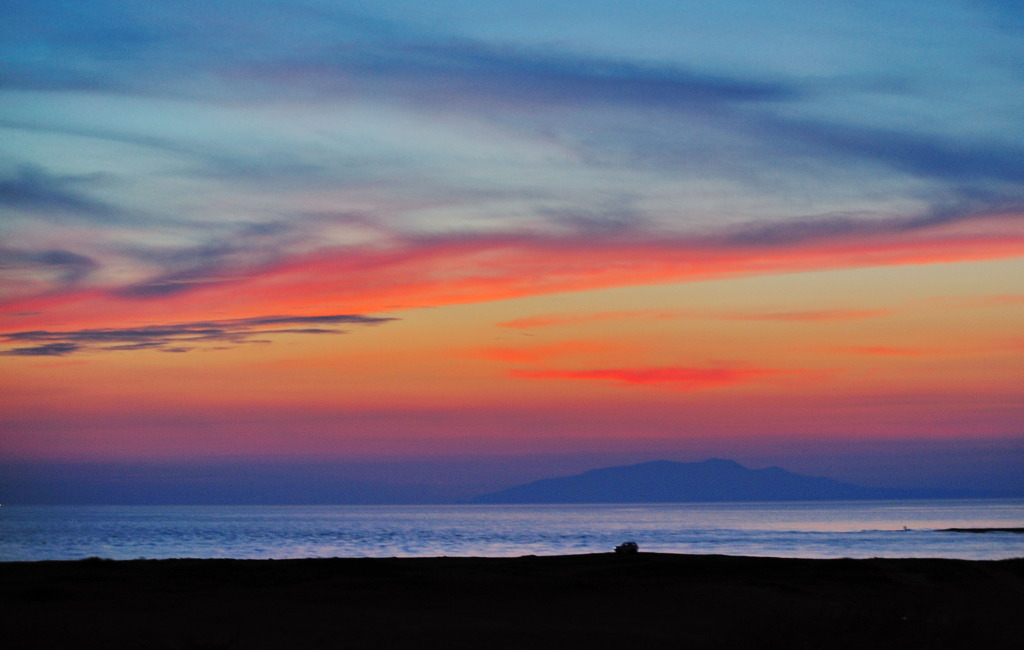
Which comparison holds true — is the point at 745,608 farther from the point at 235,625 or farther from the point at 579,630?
the point at 235,625

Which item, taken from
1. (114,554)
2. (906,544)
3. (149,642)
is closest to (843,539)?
(906,544)

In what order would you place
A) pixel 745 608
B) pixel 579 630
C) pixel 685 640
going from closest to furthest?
pixel 685 640 → pixel 579 630 → pixel 745 608

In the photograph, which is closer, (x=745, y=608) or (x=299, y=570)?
(x=745, y=608)

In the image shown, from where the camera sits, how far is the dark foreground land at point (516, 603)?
1394cm

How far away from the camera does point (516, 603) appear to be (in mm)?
19859

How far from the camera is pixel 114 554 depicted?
49.2 metres

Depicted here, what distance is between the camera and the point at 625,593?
21.4 meters

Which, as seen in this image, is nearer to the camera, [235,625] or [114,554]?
[235,625]

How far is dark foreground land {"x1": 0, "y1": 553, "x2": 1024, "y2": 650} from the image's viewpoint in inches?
549

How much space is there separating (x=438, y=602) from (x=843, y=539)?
167 feet

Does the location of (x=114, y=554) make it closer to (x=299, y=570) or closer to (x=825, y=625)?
(x=299, y=570)

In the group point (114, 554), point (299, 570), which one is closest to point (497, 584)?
point (299, 570)

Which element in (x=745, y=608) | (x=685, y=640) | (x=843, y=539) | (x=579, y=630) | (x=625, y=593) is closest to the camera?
(x=685, y=640)

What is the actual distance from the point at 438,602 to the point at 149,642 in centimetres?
691
